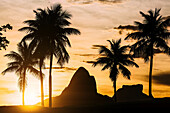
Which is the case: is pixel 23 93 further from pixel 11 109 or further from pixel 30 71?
pixel 11 109

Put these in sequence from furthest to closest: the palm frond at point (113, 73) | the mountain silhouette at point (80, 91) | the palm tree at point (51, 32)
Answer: the mountain silhouette at point (80, 91)
the palm frond at point (113, 73)
the palm tree at point (51, 32)

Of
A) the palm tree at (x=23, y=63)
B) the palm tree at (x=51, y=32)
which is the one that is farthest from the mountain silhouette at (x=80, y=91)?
the palm tree at (x=51, y=32)

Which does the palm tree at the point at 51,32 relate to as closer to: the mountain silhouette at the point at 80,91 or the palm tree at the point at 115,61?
the palm tree at the point at 115,61

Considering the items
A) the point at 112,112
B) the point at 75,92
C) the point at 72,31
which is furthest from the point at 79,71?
the point at 112,112

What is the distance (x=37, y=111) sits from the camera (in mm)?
26469

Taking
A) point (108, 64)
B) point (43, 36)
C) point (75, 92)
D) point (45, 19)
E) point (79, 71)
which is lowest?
point (75, 92)

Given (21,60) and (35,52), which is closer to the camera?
(35,52)

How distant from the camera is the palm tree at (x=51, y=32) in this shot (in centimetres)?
3412

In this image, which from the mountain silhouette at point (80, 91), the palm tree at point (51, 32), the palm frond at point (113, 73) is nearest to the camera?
the palm tree at point (51, 32)

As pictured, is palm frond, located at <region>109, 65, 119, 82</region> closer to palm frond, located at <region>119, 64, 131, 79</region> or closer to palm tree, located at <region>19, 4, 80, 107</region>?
palm frond, located at <region>119, 64, 131, 79</region>

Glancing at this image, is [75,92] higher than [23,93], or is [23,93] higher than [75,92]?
[23,93]

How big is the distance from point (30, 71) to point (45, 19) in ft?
48.9

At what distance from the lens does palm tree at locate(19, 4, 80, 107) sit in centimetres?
3412

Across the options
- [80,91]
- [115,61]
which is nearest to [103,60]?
[115,61]
